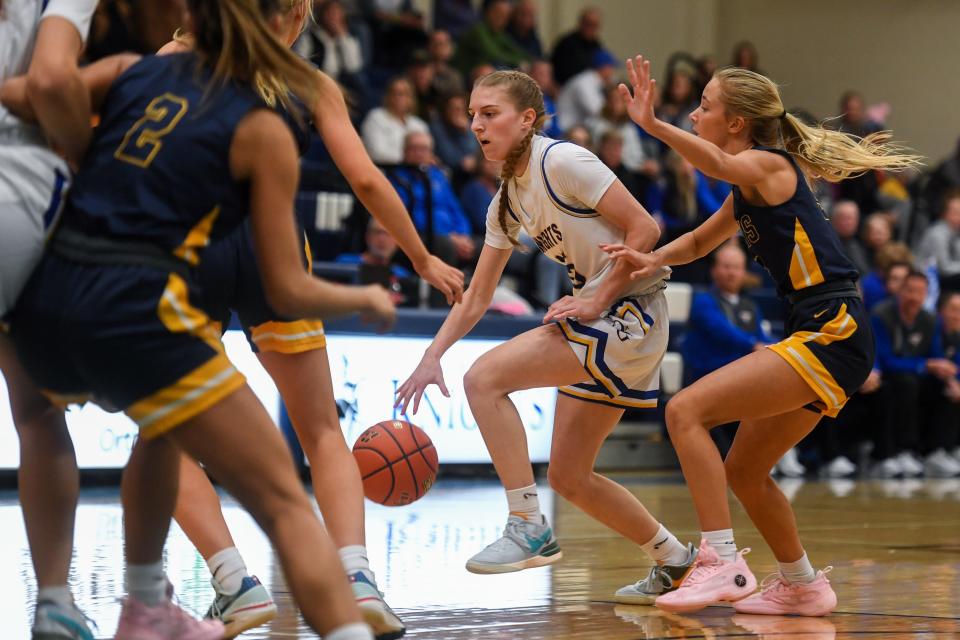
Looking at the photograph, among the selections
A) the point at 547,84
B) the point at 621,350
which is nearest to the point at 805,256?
the point at 621,350

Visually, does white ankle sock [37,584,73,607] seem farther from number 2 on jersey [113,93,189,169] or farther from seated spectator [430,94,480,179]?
seated spectator [430,94,480,179]

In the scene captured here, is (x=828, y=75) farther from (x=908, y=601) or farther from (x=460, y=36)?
(x=908, y=601)

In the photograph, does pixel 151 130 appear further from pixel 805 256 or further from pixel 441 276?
pixel 805 256

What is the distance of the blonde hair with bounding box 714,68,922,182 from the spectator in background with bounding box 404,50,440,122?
8174 mm

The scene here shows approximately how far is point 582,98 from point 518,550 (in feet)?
34.1

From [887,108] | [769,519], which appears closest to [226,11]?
[769,519]

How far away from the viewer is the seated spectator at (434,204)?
33.8 ft

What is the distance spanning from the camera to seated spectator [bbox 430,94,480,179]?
A: 1230 cm

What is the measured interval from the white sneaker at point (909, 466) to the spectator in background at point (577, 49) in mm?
5636

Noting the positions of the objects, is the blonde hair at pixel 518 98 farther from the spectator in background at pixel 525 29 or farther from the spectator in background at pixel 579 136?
the spectator in background at pixel 525 29

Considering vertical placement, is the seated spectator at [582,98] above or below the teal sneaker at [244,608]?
above

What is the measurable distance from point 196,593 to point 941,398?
29.3 ft

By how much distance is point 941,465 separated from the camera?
38.3 ft

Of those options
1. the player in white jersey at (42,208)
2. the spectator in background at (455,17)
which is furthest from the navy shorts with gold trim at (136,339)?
the spectator in background at (455,17)
